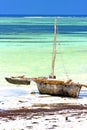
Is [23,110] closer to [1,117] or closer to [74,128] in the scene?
[1,117]

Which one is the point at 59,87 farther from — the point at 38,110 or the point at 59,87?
the point at 38,110

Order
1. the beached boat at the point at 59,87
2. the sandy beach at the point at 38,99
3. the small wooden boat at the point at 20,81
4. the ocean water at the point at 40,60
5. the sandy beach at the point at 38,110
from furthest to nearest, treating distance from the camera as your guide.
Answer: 1. the ocean water at the point at 40,60
2. the small wooden boat at the point at 20,81
3. the beached boat at the point at 59,87
4. the sandy beach at the point at 38,99
5. the sandy beach at the point at 38,110

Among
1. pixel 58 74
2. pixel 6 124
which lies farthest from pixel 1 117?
pixel 58 74

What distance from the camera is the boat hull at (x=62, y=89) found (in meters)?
15.8

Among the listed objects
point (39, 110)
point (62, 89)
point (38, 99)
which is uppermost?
point (62, 89)

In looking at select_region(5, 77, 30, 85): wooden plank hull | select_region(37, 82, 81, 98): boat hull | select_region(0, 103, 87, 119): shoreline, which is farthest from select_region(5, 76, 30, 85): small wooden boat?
select_region(0, 103, 87, 119): shoreline

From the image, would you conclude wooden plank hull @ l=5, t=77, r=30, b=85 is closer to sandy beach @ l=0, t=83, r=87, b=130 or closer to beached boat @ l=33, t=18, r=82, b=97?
sandy beach @ l=0, t=83, r=87, b=130

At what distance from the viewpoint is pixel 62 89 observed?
1596cm

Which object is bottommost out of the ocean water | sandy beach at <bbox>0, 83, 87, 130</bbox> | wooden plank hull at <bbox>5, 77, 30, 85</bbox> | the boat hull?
sandy beach at <bbox>0, 83, 87, 130</bbox>

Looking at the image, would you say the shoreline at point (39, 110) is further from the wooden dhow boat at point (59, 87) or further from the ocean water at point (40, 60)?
the ocean water at point (40, 60)

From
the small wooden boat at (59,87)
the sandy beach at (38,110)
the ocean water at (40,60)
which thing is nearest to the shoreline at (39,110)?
the sandy beach at (38,110)

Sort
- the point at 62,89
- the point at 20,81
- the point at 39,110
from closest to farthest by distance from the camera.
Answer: the point at 39,110 → the point at 62,89 → the point at 20,81

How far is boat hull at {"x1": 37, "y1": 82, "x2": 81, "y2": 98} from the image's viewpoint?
15.8 meters

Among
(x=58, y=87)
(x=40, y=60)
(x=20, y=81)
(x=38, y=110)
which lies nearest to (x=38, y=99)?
(x=58, y=87)
